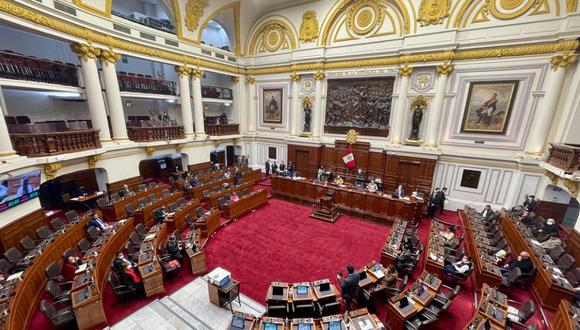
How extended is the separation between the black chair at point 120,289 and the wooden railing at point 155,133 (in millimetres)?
8783

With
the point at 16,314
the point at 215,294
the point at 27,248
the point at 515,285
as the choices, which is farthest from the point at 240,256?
the point at 515,285

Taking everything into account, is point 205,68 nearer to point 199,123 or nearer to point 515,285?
point 199,123

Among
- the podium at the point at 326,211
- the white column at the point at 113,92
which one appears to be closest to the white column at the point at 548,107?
the podium at the point at 326,211

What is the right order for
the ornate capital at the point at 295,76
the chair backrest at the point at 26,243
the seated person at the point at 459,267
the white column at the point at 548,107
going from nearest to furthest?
the seated person at the point at 459,267, the chair backrest at the point at 26,243, the white column at the point at 548,107, the ornate capital at the point at 295,76

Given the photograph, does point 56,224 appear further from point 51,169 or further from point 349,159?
point 349,159

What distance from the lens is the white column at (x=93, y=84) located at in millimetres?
9992

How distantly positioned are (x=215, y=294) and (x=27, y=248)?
668 centimetres

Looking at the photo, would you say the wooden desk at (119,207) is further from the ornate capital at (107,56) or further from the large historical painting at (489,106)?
the large historical painting at (489,106)

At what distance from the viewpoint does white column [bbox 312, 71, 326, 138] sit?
15328 mm

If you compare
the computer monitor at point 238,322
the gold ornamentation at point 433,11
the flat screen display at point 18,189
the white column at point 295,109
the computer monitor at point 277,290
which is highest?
the gold ornamentation at point 433,11

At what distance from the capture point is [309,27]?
15234 millimetres

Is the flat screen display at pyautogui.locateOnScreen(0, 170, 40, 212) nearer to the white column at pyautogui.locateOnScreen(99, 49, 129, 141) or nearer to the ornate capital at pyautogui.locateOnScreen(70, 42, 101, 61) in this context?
the white column at pyautogui.locateOnScreen(99, 49, 129, 141)

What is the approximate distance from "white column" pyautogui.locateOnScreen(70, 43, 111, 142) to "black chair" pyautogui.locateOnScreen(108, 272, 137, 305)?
25.8 feet

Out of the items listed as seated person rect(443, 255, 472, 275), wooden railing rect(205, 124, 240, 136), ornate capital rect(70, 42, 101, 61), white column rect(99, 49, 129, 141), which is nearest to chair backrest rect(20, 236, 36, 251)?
white column rect(99, 49, 129, 141)
